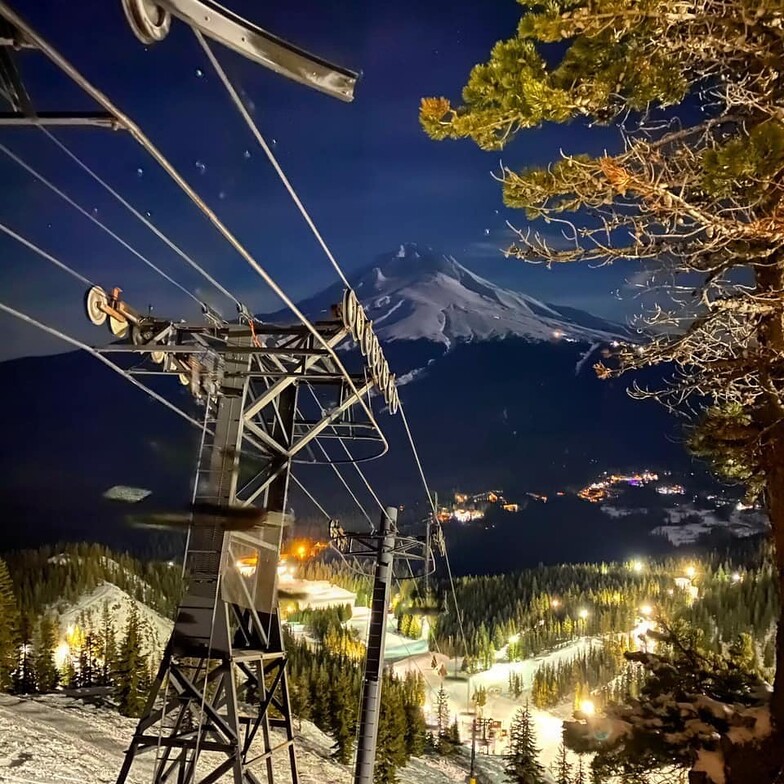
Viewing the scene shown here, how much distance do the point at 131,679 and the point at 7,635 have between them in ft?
19.6

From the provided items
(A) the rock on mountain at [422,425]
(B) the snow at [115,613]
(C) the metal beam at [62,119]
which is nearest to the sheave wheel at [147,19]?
(C) the metal beam at [62,119]

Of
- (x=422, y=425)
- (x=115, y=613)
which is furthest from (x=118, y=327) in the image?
(x=422, y=425)

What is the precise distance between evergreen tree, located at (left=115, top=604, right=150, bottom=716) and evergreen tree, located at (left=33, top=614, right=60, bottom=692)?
2.94m

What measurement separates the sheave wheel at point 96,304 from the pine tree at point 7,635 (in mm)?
24443

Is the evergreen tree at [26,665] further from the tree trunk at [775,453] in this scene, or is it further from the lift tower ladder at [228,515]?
the tree trunk at [775,453]

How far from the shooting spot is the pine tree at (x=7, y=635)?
27.1 metres

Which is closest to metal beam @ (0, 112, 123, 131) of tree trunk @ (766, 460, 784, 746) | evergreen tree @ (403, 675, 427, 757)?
tree trunk @ (766, 460, 784, 746)

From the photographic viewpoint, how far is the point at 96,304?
8.06 metres

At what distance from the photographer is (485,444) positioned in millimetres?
116812

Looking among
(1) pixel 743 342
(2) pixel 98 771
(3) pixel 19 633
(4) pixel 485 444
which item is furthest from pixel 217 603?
(4) pixel 485 444

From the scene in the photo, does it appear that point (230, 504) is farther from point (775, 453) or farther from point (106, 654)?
point (106, 654)

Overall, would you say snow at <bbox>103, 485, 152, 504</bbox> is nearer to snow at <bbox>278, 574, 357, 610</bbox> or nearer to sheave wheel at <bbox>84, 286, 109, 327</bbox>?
snow at <bbox>278, 574, 357, 610</bbox>

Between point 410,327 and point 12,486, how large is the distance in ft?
379

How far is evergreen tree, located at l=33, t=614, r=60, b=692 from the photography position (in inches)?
1260
